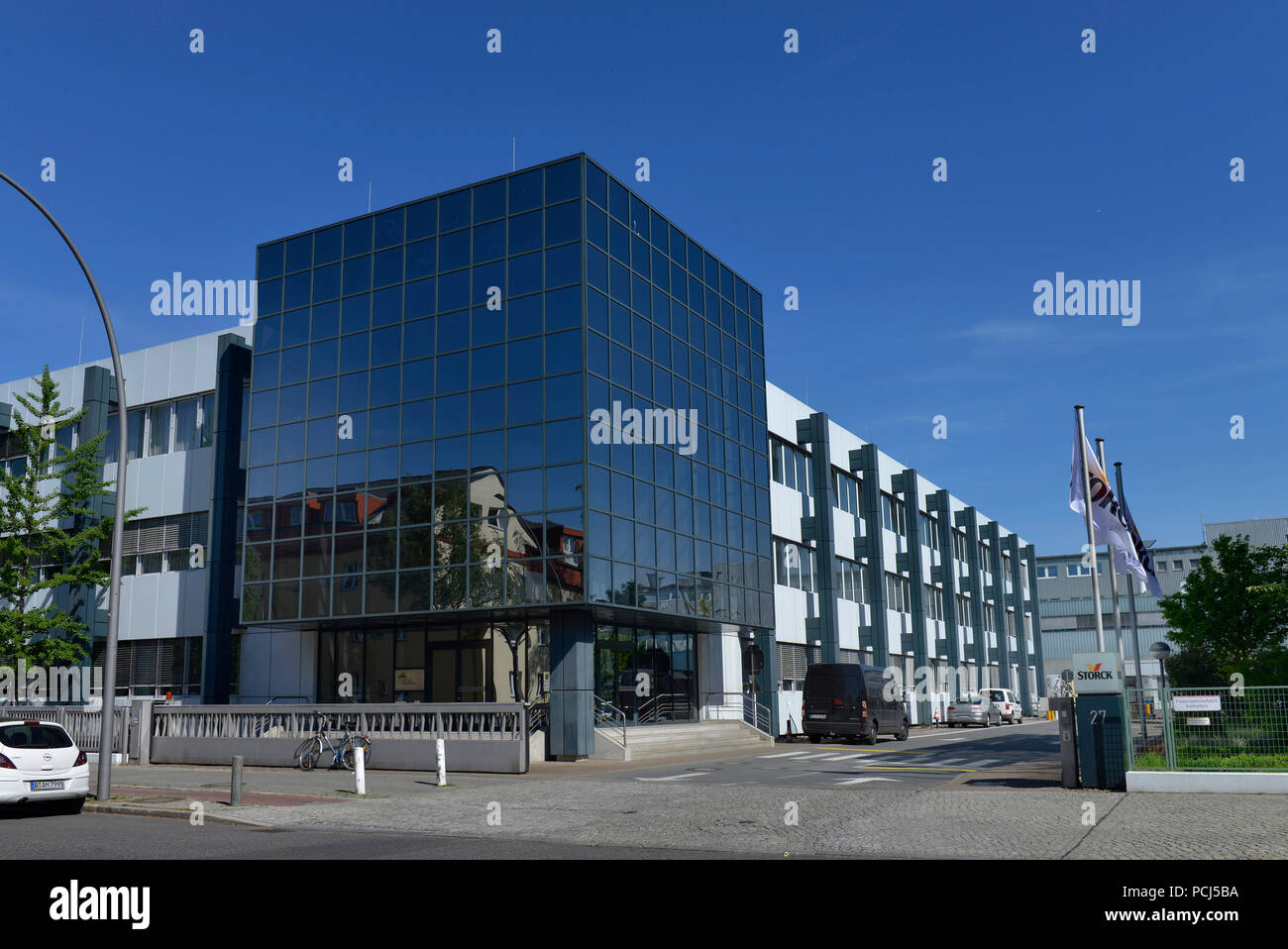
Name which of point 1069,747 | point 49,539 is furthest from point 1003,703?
point 49,539

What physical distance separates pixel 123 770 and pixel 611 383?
50.1 ft

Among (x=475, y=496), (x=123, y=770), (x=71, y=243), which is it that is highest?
(x=71, y=243)

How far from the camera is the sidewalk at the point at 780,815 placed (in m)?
11.1

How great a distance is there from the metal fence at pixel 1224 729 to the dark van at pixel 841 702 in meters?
15.7

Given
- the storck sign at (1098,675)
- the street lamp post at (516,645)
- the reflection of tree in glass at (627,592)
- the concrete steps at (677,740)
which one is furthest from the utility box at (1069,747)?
the street lamp post at (516,645)

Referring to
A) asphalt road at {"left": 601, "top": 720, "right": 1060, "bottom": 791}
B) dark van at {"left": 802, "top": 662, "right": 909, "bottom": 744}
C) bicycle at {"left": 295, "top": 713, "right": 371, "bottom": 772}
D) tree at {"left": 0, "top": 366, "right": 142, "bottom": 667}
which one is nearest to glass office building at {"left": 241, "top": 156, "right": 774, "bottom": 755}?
dark van at {"left": 802, "top": 662, "right": 909, "bottom": 744}

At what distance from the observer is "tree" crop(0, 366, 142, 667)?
3500 cm

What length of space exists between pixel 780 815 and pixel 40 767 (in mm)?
10442

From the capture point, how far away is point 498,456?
28.2m

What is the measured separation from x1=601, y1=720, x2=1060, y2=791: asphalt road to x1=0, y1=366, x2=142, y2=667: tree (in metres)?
22.9

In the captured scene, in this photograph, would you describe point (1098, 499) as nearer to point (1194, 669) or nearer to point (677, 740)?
point (1194, 669)
